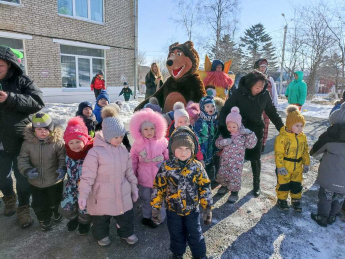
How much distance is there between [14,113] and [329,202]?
12.1 ft

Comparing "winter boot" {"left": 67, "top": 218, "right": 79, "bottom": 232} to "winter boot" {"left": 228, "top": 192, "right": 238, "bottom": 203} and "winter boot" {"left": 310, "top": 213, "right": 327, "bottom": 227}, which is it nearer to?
"winter boot" {"left": 228, "top": 192, "right": 238, "bottom": 203}

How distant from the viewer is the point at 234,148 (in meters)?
3.17

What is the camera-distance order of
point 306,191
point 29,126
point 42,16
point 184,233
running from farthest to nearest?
point 42,16 < point 306,191 < point 29,126 < point 184,233

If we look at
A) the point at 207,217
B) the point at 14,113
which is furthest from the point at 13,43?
the point at 207,217

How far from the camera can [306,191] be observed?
11.8ft

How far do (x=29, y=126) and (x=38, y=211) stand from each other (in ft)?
3.01

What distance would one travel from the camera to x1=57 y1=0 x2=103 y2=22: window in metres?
11.7

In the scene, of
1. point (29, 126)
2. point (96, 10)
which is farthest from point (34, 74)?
point (29, 126)

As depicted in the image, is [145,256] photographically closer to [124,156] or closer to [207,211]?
[207,211]

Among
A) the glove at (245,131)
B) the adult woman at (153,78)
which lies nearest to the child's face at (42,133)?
the glove at (245,131)

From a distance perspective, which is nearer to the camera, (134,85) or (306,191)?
(306,191)

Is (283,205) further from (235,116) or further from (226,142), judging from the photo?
(235,116)

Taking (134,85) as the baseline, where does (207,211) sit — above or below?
below

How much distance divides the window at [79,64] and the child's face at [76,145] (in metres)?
11.2
